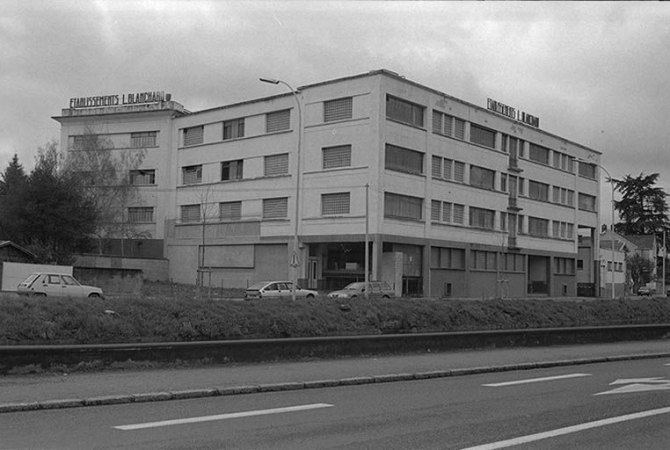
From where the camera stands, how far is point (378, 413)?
10102 mm

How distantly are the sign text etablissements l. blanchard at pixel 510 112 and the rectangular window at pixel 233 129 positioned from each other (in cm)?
2358

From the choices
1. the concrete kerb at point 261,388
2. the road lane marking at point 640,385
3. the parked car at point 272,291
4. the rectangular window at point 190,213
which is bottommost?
the concrete kerb at point 261,388

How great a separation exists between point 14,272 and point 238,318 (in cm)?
2416

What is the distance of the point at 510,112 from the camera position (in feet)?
230

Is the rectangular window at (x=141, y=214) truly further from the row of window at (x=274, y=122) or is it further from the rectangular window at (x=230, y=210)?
the rectangular window at (x=230, y=210)

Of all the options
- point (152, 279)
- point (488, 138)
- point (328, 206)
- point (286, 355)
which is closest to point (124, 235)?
point (152, 279)

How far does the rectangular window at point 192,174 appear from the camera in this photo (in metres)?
66.0

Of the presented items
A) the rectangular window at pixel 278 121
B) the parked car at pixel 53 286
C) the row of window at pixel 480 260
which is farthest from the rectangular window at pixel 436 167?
the parked car at pixel 53 286

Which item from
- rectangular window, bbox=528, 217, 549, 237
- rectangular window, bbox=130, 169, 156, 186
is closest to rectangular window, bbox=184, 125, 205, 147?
rectangular window, bbox=130, 169, 156, 186

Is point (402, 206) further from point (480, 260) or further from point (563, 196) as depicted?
point (563, 196)

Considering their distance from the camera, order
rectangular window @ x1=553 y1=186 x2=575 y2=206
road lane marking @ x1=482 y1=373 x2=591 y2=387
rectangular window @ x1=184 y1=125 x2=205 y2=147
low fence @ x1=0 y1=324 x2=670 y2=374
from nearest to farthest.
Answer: low fence @ x1=0 y1=324 x2=670 y2=374 < road lane marking @ x1=482 y1=373 x2=591 y2=387 < rectangular window @ x1=184 y1=125 x2=205 y2=147 < rectangular window @ x1=553 y1=186 x2=575 y2=206

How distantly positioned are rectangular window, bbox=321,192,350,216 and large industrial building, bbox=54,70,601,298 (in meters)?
0.12

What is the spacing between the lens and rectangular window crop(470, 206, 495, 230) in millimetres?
62969

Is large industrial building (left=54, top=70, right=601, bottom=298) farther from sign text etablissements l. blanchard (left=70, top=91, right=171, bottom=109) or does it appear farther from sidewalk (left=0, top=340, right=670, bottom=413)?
sidewalk (left=0, top=340, right=670, bottom=413)
